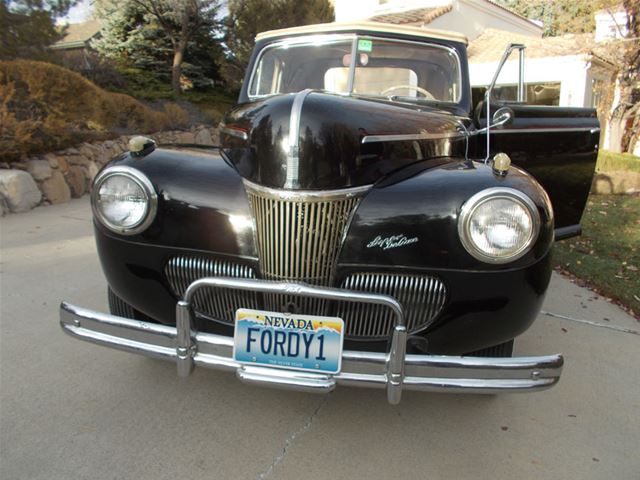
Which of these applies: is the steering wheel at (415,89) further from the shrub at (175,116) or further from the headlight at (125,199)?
the shrub at (175,116)

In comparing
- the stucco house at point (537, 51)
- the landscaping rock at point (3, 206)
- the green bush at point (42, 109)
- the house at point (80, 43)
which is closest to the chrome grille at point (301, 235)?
the landscaping rock at point (3, 206)

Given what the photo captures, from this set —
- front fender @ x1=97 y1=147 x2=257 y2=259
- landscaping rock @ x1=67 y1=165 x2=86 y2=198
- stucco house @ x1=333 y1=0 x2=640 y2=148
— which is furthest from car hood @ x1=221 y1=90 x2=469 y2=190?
stucco house @ x1=333 y1=0 x2=640 y2=148

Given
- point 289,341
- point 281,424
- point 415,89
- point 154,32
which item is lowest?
point 281,424

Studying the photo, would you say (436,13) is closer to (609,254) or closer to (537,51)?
(537,51)

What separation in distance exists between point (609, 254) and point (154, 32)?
15.5m

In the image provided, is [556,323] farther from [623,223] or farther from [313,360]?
[623,223]

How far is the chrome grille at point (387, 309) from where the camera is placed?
184 centimetres

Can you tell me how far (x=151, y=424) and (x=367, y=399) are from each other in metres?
1.01

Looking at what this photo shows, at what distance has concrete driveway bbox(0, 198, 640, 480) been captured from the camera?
75.3 inches

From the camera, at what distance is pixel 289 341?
67.5 inches

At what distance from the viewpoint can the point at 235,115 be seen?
2.62 meters

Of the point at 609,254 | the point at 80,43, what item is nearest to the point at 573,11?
the point at 609,254

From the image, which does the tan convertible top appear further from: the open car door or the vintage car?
the vintage car

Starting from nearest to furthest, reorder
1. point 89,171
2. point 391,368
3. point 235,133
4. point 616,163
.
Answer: point 391,368 → point 235,133 → point 89,171 → point 616,163
